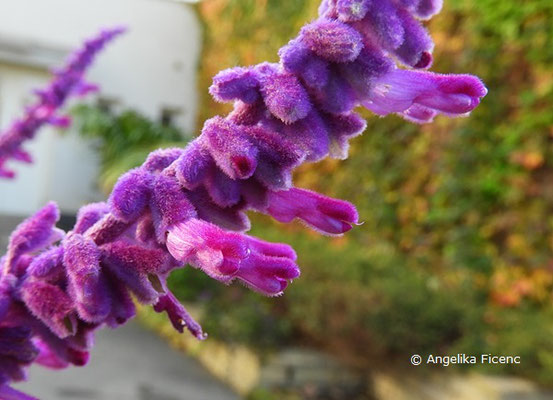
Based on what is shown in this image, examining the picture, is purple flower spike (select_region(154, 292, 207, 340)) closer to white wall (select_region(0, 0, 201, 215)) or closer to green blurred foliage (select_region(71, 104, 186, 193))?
green blurred foliage (select_region(71, 104, 186, 193))

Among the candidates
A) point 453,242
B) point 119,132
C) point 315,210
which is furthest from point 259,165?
point 119,132

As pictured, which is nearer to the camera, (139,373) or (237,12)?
(139,373)

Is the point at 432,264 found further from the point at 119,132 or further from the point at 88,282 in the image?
the point at 119,132

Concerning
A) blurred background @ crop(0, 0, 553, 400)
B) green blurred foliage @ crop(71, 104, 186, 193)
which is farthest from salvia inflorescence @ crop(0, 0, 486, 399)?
green blurred foliage @ crop(71, 104, 186, 193)

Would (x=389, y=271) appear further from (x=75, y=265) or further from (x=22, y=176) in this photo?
(x=22, y=176)

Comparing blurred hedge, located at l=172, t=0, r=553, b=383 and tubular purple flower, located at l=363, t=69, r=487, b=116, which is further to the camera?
blurred hedge, located at l=172, t=0, r=553, b=383

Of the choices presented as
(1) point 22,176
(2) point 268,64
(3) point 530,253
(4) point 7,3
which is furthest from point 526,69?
→ (4) point 7,3

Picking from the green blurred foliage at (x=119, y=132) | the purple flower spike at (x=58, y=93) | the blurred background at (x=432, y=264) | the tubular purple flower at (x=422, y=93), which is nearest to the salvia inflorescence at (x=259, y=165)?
the tubular purple flower at (x=422, y=93)
